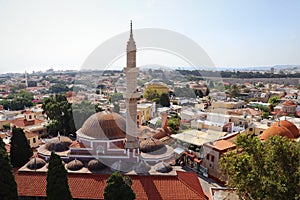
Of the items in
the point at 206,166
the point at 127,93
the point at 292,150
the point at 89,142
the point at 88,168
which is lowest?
the point at 206,166

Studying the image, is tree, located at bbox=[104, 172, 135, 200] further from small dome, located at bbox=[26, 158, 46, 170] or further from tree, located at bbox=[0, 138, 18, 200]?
small dome, located at bbox=[26, 158, 46, 170]

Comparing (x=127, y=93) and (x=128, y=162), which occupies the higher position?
(x=127, y=93)

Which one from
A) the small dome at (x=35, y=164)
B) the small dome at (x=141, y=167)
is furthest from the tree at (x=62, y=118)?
the small dome at (x=141, y=167)

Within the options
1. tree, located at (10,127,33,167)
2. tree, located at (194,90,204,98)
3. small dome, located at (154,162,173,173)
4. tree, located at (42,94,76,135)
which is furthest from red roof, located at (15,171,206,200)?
tree, located at (194,90,204,98)

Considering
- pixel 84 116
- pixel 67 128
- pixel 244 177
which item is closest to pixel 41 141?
pixel 67 128

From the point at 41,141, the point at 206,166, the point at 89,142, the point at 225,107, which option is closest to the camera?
the point at 89,142

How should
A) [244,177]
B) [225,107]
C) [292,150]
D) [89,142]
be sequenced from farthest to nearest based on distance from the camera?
[225,107]
[89,142]
[244,177]
[292,150]

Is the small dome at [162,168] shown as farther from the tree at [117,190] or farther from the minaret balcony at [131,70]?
the minaret balcony at [131,70]

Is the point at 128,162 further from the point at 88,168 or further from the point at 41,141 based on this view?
the point at 41,141
